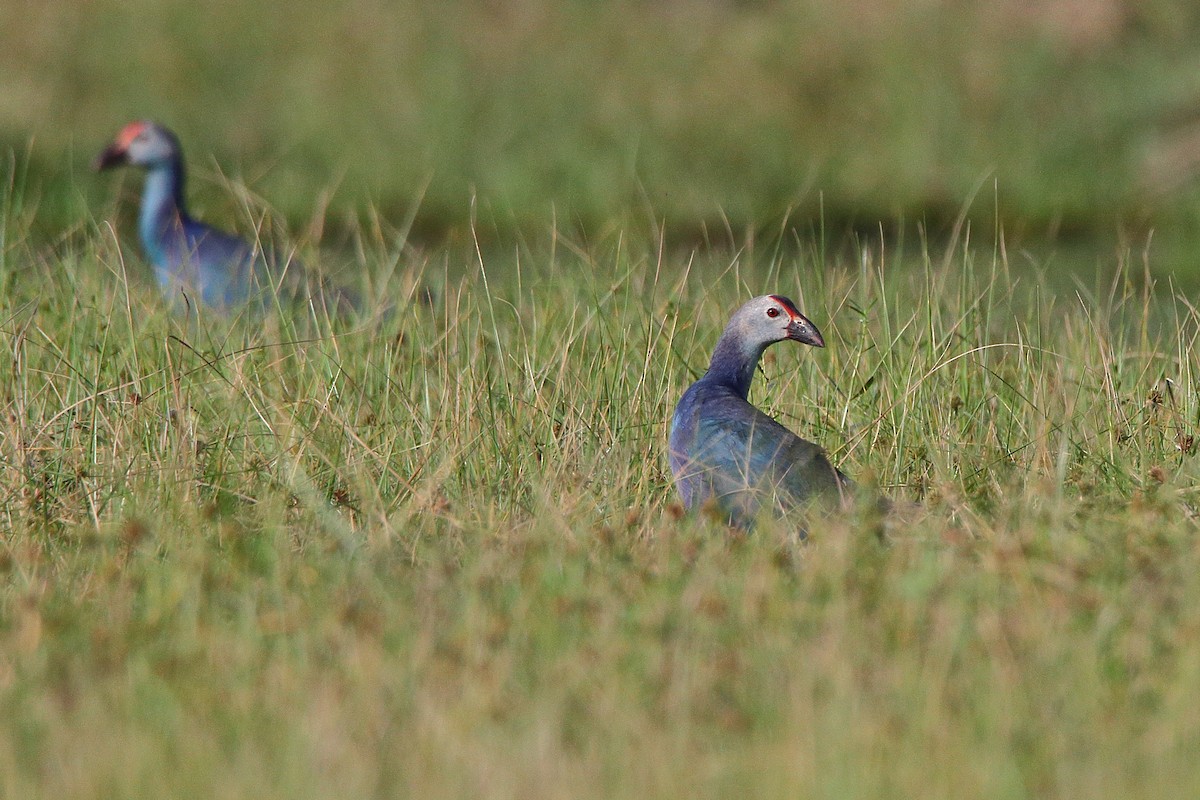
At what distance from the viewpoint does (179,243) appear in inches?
242

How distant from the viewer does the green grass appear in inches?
99.6

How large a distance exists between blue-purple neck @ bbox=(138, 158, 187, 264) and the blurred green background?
3.38 m

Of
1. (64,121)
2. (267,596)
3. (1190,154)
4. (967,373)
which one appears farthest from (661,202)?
(267,596)

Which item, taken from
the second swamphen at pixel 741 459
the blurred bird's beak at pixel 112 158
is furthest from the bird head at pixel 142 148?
the second swamphen at pixel 741 459

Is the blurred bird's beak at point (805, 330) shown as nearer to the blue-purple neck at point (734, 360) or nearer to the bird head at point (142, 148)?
the blue-purple neck at point (734, 360)

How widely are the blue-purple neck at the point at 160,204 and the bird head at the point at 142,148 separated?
4 cm

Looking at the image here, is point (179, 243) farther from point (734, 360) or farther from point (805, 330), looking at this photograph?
point (805, 330)

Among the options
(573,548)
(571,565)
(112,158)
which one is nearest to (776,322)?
(573,548)

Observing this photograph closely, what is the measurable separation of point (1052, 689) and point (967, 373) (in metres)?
1.98

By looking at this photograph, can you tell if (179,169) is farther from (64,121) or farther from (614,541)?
(64,121)

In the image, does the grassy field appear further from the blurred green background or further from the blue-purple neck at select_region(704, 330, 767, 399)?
the blurred green background

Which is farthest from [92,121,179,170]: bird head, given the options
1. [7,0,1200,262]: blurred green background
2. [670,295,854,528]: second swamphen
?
[670,295,854,528]: second swamphen

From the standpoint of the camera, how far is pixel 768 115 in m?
12.1

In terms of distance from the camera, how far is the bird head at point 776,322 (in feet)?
14.2
